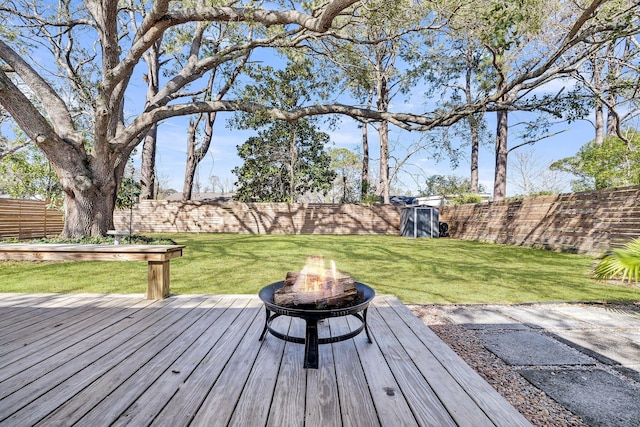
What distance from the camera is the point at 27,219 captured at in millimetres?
10195

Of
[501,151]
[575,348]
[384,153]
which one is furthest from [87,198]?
[501,151]

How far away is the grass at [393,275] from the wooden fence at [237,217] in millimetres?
6628

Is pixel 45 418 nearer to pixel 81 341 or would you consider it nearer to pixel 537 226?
pixel 81 341

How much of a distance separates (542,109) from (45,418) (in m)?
8.59

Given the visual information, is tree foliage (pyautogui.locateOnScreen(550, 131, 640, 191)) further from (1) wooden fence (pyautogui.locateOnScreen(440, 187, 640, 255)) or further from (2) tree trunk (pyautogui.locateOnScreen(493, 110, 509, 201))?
(1) wooden fence (pyautogui.locateOnScreen(440, 187, 640, 255))

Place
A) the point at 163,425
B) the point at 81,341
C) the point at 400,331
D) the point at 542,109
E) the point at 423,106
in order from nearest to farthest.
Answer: the point at 163,425
the point at 81,341
the point at 400,331
the point at 542,109
the point at 423,106

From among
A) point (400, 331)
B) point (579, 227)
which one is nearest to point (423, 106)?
point (579, 227)

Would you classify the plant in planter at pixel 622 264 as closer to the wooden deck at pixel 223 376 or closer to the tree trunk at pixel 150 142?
the wooden deck at pixel 223 376

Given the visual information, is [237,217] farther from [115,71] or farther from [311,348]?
[311,348]

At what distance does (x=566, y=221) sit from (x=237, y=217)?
1277 centimetres

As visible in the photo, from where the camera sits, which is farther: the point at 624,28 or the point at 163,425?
the point at 624,28

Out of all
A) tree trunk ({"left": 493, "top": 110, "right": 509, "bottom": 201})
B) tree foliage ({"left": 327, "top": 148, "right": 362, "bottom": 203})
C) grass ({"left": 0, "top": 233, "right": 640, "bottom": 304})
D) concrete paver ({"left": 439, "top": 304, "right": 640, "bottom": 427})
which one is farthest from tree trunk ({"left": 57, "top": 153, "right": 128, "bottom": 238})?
tree foliage ({"left": 327, "top": 148, "right": 362, "bottom": 203})

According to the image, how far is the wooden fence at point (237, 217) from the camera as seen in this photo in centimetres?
1511

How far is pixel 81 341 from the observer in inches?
86.0
